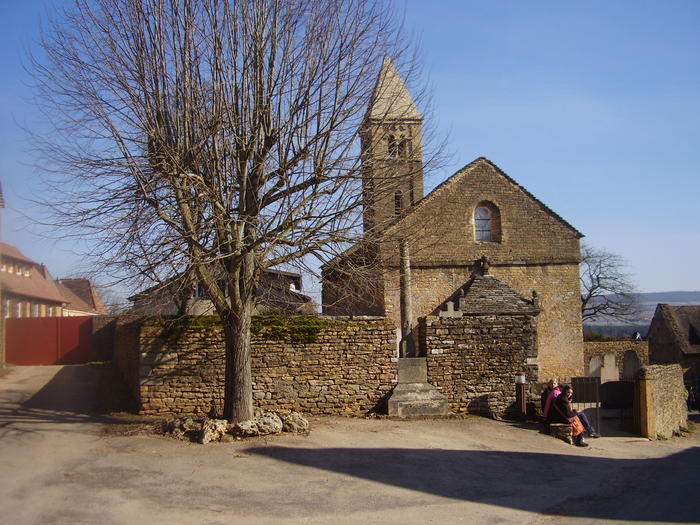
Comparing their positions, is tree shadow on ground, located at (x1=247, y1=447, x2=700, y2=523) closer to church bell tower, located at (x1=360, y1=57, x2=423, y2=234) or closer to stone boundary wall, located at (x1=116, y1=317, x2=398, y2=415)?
stone boundary wall, located at (x1=116, y1=317, x2=398, y2=415)

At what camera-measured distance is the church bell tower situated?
13.2 meters

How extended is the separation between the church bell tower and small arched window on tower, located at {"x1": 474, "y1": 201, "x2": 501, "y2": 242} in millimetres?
14892

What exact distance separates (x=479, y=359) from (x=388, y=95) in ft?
21.4

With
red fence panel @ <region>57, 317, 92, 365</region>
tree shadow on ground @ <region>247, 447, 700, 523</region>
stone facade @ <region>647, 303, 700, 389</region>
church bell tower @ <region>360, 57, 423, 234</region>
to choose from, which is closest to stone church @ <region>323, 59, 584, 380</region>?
church bell tower @ <region>360, 57, 423, 234</region>

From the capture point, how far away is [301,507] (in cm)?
865

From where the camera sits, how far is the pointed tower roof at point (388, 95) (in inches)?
524

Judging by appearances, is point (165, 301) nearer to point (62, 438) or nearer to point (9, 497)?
point (62, 438)

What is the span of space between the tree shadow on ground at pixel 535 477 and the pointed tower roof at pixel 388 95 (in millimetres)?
6598

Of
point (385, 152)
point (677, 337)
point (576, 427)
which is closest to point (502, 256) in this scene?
point (576, 427)

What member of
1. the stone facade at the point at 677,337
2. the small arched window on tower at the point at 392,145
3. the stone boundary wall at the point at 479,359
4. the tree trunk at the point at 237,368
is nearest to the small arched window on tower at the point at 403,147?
the small arched window on tower at the point at 392,145

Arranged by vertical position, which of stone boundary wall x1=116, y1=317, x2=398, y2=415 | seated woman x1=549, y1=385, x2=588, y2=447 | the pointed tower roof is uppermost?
the pointed tower roof

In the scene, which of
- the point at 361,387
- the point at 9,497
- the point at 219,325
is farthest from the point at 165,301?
the point at 9,497

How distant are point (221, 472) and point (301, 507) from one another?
6.30ft

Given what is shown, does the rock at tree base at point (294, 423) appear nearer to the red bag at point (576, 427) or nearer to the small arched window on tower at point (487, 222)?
the red bag at point (576, 427)
